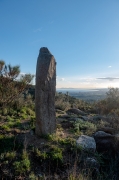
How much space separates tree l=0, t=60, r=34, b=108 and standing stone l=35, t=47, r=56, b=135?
434cm

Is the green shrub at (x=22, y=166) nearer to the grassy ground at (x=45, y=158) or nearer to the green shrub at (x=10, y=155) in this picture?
the grassy ground at (x=45, y=158)

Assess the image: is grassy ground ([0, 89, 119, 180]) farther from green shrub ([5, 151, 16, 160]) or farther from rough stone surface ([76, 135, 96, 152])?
rough stone surface ([76, 135, 96, 152])

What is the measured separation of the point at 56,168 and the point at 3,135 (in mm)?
2715

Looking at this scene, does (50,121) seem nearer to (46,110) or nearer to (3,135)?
(46,110)

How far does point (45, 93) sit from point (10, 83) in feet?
17.3

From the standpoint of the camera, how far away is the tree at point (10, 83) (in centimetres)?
1059

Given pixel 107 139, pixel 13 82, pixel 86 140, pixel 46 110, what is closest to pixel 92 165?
pixel 86 140

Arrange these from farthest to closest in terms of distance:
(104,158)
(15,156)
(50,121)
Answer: (50,121), (104,158), (15,156)

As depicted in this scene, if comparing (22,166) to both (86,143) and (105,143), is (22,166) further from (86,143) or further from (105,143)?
(105,143)

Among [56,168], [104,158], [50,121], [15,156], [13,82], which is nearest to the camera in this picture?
[56,168]

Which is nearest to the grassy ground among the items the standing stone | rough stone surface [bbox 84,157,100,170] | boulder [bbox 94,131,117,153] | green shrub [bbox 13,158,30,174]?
green shrub [bbox 13,158,30,174]

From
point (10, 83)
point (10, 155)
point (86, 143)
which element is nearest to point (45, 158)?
point (10, 155)

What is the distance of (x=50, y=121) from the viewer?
7137mm

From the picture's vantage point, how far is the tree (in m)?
10.6
